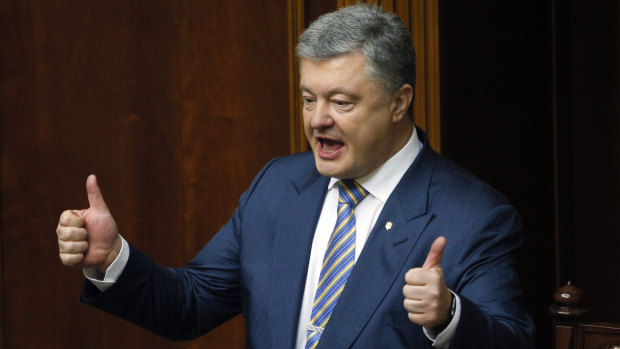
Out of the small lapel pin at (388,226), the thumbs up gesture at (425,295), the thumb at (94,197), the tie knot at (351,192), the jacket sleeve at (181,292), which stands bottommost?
the jacket sleeve at (181,292)

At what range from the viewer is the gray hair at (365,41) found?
194 centimetres

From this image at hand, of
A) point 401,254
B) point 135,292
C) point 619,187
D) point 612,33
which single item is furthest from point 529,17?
point 135,292

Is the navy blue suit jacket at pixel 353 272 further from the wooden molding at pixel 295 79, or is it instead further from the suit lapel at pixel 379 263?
the wooden molding at pixel 295 79

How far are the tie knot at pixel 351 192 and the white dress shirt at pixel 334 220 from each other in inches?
0.4

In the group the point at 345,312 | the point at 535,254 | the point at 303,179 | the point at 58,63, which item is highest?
the point at 58,63

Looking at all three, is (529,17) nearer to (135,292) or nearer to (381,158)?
(381,158)

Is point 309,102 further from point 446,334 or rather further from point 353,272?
point 446,334

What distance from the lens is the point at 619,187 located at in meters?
2.94

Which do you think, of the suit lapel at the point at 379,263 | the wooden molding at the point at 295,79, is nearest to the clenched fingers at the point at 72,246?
the suit lapel at the point at 379,263

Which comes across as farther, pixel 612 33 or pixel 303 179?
pixel 612 33

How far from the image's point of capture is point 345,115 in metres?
1.95

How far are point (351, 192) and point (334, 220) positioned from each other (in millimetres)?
79

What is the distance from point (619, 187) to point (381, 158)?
4.10 ft

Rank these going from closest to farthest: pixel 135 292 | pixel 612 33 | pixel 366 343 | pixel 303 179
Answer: pixel 366 343 < pixel 135 292 < pixel 303 179 < pixel 612 33
